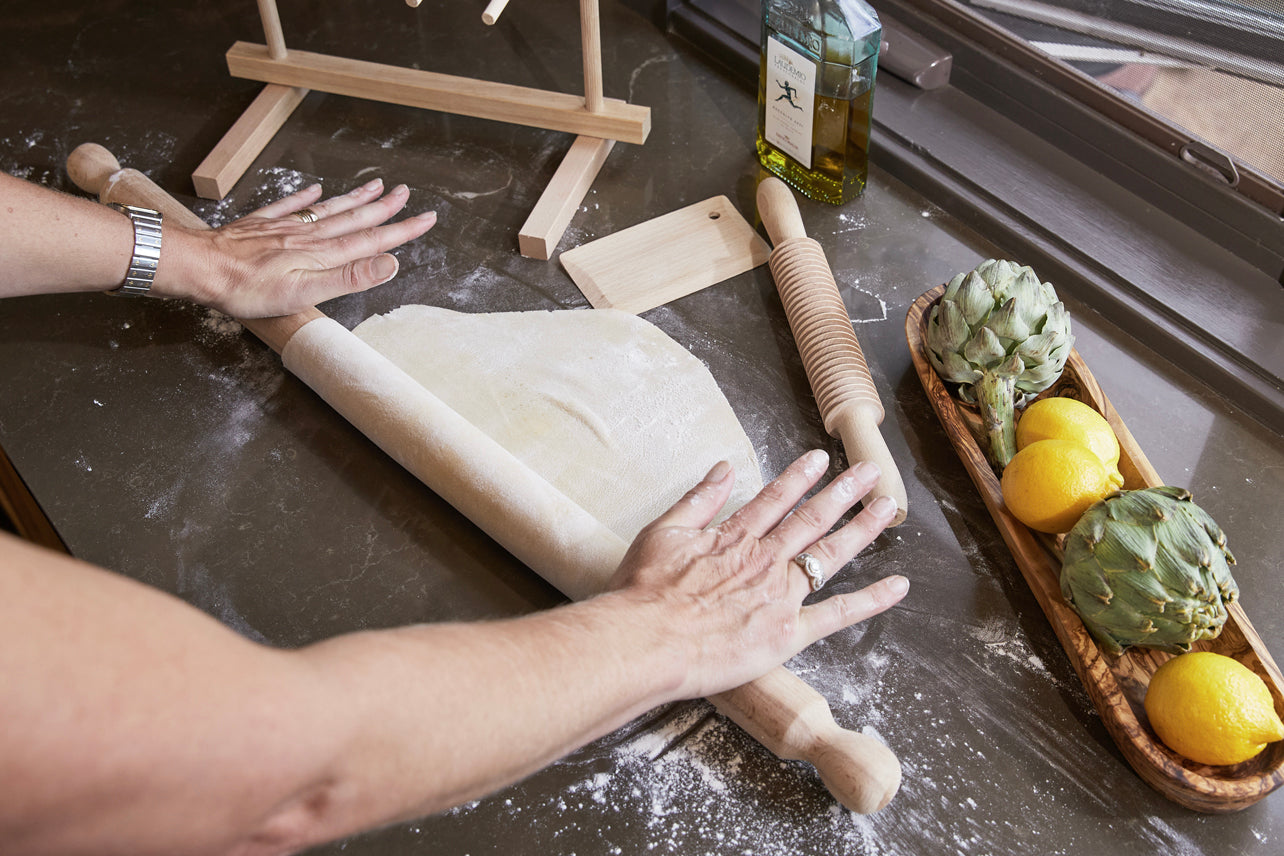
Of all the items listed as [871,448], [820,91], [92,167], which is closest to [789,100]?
[820,91]

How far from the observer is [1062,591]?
2.95 feet

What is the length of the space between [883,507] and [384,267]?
68cm

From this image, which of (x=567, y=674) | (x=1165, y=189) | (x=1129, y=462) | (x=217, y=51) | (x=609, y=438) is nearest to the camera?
(x=567, y=674)

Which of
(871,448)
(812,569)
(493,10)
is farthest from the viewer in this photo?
(493,10)

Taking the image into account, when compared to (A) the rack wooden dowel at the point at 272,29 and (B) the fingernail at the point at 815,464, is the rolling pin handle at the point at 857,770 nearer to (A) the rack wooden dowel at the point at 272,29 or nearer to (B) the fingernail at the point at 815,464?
(B) the fingernail at the point at 815,464

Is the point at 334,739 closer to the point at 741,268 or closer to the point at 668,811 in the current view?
the point at 668,811

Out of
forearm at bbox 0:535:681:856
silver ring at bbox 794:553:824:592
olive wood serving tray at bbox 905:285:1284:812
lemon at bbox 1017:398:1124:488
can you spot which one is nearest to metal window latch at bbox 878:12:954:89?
olive wood serving tray at bbox 905:285:1284:812

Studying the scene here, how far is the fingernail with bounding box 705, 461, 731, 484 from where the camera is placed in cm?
95

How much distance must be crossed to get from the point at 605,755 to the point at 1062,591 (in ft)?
1.46

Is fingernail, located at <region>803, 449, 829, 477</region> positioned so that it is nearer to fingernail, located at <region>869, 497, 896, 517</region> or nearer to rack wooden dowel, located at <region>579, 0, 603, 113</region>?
fingernail, located at <region>869, 497, 896, 517</region>

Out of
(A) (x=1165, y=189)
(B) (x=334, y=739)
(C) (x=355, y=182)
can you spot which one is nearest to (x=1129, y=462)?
(A) (x=1165, y=189)

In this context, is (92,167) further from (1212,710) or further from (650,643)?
(1212,710)

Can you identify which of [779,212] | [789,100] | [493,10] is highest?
[493,10]

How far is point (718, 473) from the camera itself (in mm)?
956
